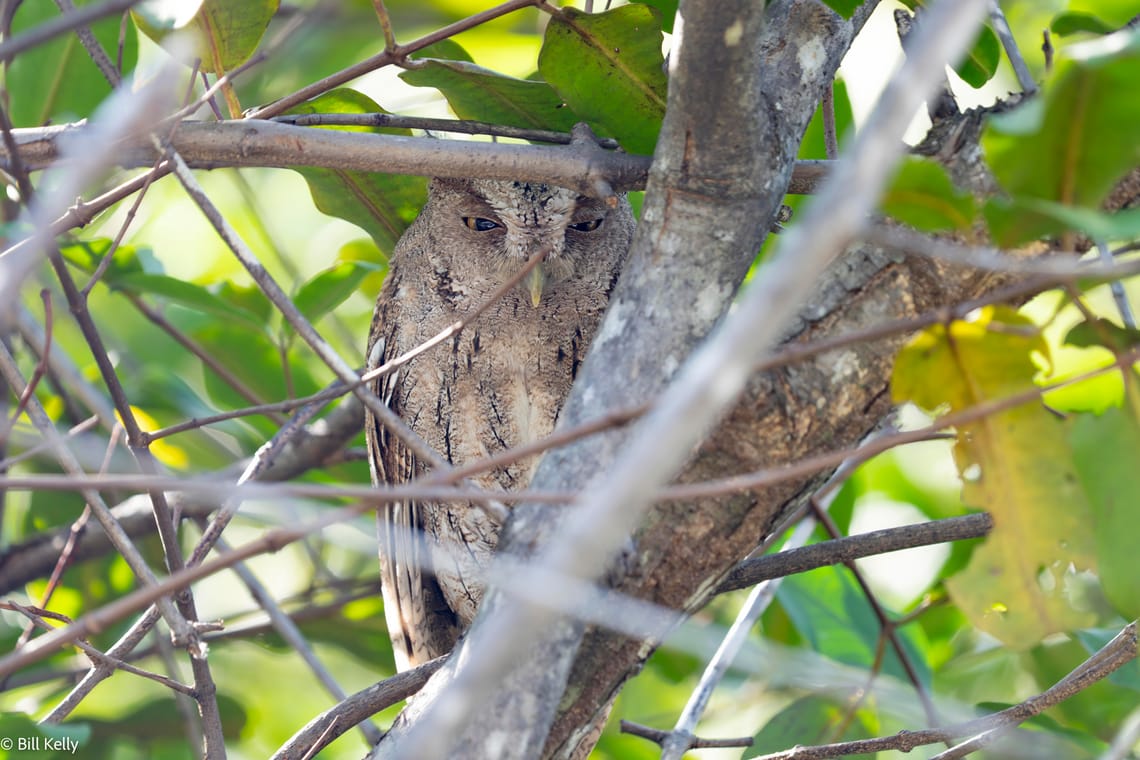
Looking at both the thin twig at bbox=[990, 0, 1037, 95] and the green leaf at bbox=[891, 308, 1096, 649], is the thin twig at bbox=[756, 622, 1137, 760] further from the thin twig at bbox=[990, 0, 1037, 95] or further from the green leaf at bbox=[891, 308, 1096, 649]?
the thin twig at bbox=[990, 0, 1037, 95]

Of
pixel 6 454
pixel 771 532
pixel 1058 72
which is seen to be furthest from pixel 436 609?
pixel 1058 72

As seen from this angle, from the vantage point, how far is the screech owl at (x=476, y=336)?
7.16 feet

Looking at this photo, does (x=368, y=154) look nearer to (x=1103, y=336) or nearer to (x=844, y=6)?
(x=844, y=6)

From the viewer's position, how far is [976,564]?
1092mm

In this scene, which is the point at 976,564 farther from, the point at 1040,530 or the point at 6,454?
the point at 6,454

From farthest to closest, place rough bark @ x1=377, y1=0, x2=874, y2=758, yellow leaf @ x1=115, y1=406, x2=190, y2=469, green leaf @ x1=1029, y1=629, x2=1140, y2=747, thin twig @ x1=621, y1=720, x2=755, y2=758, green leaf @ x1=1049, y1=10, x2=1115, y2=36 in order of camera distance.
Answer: yellow leaf @ x1=115, y1=406, x2=190, y2=469 → green leaf @ x1=1029, y1=629, x2=1140, y2=747 → thin twig @ x1=621, y1=720, x2=755, y2=758 → green leaf @ x1=1049, y1=10, x2=1115, y2=36 → rough bark @ x1=377, y1=0, x2=874, y2=758

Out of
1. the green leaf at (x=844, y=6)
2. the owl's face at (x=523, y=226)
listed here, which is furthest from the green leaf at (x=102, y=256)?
the green leaf at (x=844, y=6)

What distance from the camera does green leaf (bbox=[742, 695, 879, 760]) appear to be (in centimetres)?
210

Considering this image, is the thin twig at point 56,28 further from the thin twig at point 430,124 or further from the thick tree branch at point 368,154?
the thin twig at point 430,124

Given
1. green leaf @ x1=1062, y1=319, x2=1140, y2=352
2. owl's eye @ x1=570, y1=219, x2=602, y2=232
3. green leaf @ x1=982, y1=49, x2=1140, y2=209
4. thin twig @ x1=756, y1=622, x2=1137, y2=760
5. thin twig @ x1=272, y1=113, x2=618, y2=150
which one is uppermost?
owl's eye @ x1=570, y1=219, x2=602, y2=232

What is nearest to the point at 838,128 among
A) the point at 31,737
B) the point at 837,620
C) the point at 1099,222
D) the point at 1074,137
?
the point at 837,620

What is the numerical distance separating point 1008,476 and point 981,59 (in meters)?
0.88

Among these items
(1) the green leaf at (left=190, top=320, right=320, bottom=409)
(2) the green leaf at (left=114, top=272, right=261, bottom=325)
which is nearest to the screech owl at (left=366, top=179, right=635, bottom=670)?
(2) the green leaf at (left=114, top=272, right=261, bottom=325)

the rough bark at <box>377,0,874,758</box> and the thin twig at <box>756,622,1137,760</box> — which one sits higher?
the rough bark at <box>377,0,874,758</box>
